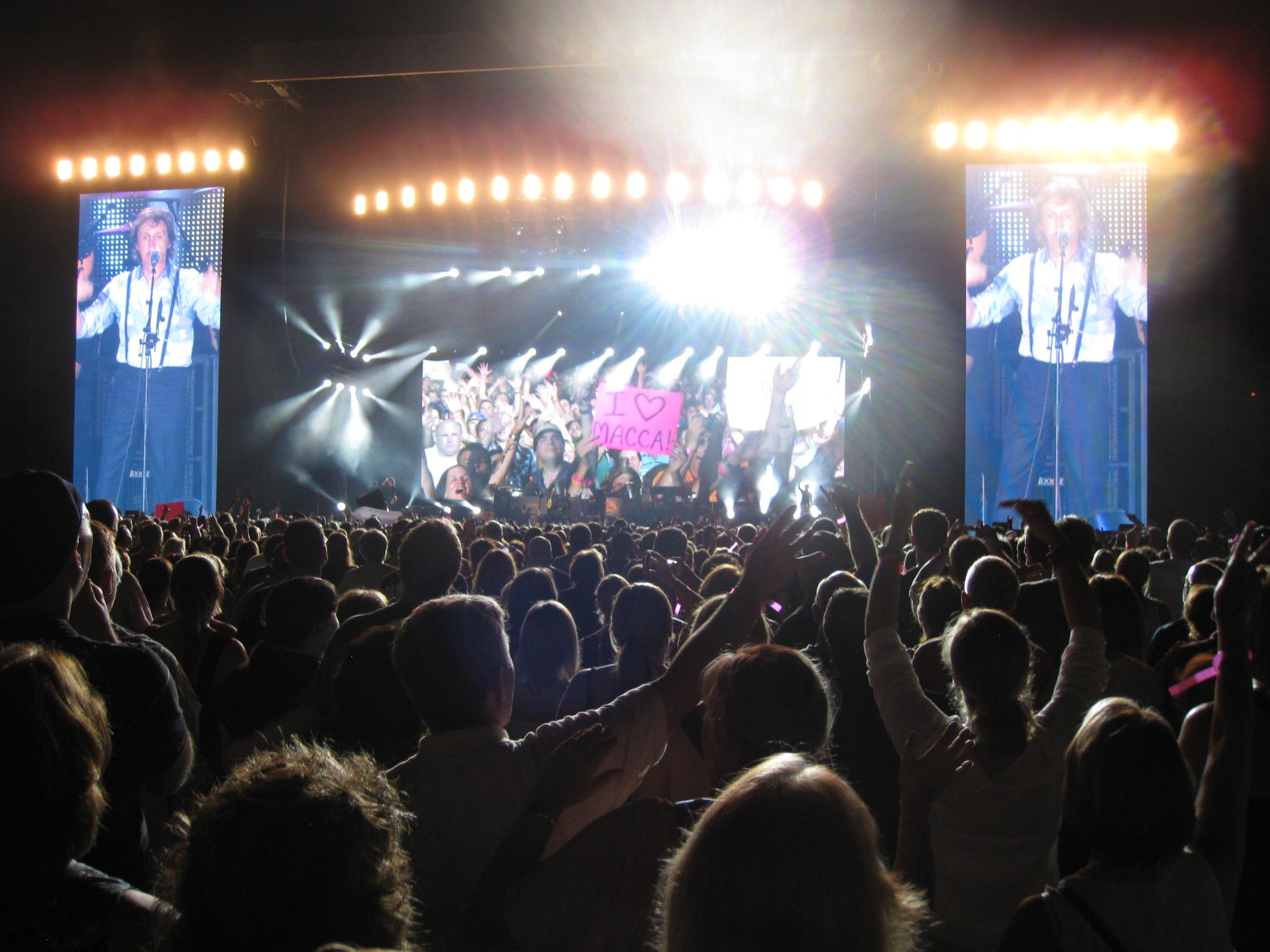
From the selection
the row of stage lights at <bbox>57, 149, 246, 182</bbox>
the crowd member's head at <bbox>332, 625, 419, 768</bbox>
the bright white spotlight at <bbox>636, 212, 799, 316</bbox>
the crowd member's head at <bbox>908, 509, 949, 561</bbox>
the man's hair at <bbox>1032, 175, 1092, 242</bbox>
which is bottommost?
the crowd member's head at <bbox>332, 625, 419, 768</bbox>

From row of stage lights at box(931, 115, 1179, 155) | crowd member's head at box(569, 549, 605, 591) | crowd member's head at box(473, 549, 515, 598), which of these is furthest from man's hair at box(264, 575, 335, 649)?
row of stage lights at box(931, 115, 1179, 155)

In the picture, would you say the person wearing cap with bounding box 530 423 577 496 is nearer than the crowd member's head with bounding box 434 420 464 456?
Yes

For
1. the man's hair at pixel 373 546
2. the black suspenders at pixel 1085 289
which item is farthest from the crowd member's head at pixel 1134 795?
the black suspenders at pixel 1085 289

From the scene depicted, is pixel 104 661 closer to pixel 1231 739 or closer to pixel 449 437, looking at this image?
pixel 1231 739

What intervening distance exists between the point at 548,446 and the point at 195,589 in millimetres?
16249

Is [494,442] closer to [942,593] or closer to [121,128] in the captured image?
[121,128]

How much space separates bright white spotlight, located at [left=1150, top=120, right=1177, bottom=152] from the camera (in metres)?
13.5

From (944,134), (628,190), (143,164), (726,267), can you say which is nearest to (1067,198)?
(944,134)

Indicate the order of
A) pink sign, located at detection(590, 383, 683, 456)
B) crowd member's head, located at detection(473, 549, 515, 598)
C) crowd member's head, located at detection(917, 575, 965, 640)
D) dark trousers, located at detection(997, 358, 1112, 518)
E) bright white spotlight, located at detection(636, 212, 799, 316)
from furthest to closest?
pink sign, located at detection(590, 383, 683, 456), bright white spotlight, located at detection(636, 212, 799, 316), dark trousers, located at detection(997, 358, 1112, 518), crowd member's head, located at detection(473, 549, 515, 598), crowd member's head, located at detection(917, 575, 965, 640)

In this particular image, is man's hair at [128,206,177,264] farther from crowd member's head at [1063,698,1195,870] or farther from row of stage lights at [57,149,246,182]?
crowd member's head at [1063,698,1195,870]

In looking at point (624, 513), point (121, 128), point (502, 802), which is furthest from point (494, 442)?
point (502, 802)

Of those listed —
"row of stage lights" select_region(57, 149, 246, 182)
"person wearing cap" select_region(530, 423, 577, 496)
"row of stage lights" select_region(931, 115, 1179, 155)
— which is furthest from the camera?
"person wearing cap" select_region(530, 423, 577, 496)

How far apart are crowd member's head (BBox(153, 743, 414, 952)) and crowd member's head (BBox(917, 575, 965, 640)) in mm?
2450

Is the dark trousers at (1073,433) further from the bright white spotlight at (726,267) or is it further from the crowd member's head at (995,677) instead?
the crowd member's head at (995,677)
